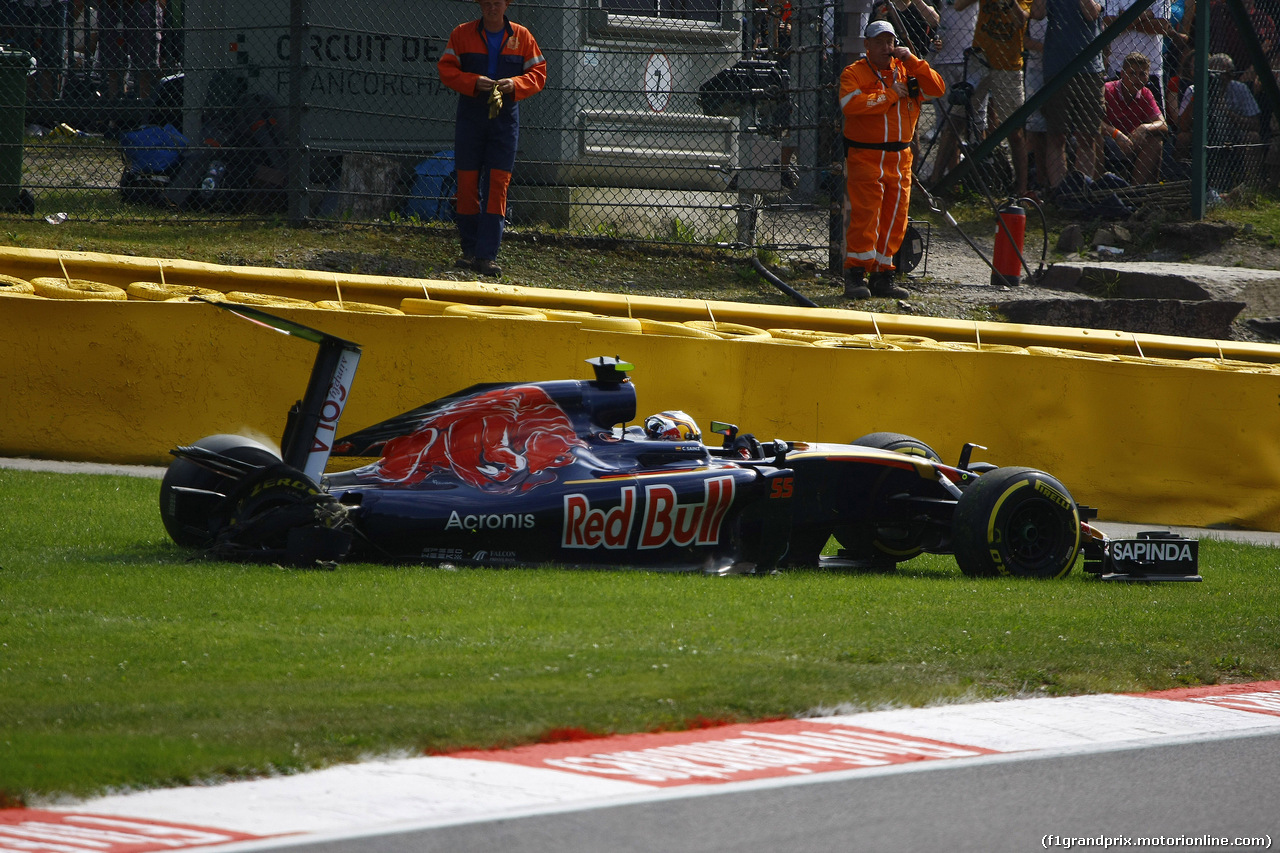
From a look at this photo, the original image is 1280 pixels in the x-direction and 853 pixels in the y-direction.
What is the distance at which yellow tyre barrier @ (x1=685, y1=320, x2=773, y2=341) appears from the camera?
34.8 feet

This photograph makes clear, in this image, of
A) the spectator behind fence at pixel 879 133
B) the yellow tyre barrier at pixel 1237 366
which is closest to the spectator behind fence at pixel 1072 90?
the spectator behind fence at pixel 879 133

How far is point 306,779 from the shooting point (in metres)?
4.36

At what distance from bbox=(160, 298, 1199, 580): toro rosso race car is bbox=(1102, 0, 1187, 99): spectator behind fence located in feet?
30.4

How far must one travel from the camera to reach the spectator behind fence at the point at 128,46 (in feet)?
44.0

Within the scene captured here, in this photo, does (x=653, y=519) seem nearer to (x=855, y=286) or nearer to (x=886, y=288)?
(x=855, y=286)

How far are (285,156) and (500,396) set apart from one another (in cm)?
643

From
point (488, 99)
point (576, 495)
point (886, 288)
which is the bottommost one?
point (576, 495)

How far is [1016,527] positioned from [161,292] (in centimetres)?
562

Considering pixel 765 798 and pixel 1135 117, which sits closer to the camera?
pixel 765 798

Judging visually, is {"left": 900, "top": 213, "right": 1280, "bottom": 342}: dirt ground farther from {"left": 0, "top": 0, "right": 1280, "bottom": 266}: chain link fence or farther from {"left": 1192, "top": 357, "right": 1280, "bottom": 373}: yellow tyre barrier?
{"left": 1192, "top": 357, "right": 1280, "bottom": 373}: yellow tyre barrier

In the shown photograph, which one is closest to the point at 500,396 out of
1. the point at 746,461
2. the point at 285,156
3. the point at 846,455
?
the point at 746,461

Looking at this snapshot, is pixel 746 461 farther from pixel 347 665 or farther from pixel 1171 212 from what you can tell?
pixel 1171 212

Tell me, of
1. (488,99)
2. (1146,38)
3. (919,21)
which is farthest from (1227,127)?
(488,99)

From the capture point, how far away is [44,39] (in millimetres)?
13930
